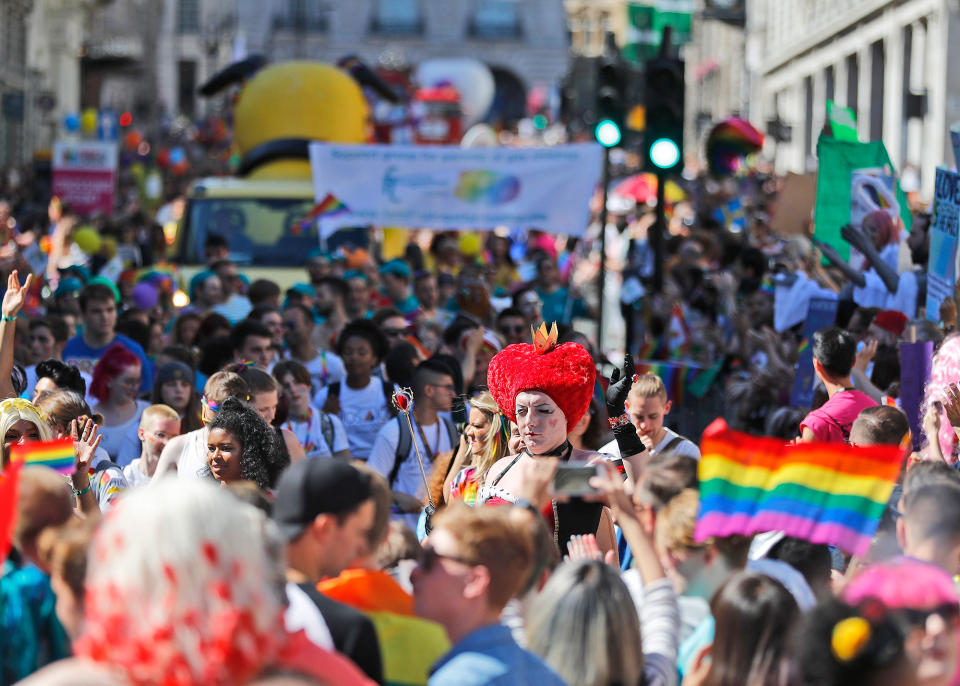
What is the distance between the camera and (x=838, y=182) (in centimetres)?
1035

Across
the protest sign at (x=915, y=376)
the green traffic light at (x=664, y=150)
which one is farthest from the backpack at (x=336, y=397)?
the green traffic light at (x=664, y=150)

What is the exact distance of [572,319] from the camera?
551 inches

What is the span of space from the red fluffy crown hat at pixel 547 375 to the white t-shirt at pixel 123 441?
89.6 inches

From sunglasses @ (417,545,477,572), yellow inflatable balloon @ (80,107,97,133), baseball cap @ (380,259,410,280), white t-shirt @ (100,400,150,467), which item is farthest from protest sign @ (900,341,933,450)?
yellow inflatable balloon @ (80,107,97,133)

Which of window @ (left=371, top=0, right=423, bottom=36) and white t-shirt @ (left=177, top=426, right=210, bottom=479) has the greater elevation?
window @ (left=371, top=0, right=423, bottom=36)

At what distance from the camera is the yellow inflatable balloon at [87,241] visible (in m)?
16.0

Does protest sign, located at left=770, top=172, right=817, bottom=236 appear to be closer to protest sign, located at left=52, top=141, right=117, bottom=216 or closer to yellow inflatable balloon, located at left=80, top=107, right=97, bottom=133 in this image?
protest sign, located at left=52, top=141, right=117, bottom=216

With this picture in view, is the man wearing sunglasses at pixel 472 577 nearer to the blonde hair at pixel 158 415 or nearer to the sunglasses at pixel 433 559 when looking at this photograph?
the sunglasses at pixel 433 559

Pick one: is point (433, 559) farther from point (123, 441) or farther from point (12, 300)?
point (123, 441)

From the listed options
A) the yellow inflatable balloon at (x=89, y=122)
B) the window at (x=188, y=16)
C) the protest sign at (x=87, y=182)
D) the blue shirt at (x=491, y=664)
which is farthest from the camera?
the window at (x=188, y=16)

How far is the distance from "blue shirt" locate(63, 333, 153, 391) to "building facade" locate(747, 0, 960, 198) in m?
15.3

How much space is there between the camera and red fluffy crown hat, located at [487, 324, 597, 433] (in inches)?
226

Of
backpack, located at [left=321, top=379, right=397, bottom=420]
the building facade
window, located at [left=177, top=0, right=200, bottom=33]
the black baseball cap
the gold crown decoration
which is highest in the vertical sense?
window, located at [left=177, top=0, right=200, bottom=33]

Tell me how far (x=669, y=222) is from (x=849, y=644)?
23721 mm
